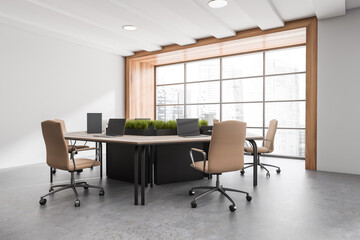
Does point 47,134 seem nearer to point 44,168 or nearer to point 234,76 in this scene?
point 44,168

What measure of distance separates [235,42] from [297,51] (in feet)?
6.17

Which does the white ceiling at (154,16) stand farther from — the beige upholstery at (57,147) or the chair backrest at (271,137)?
the beige upholstery at (57,147)

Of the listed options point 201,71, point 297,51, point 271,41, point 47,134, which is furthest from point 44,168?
point 297,51

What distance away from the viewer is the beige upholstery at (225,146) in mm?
3074

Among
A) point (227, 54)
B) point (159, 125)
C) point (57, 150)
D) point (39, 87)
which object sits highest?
point (227, 54)

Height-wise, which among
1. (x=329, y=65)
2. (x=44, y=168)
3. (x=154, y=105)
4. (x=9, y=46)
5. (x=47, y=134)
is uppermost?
(x=9, y=46)

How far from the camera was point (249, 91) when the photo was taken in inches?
313

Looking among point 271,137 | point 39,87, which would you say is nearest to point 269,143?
point 271,137

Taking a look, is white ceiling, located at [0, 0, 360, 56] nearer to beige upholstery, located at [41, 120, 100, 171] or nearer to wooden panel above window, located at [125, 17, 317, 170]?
wooden panel above window, located at [125, 17, 317, 170]

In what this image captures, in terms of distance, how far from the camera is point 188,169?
462 centimetres

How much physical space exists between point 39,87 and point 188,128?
4564mm

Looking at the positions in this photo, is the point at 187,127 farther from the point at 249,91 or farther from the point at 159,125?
the point at 249,91

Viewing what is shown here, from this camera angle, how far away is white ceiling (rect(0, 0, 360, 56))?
488 centimetres

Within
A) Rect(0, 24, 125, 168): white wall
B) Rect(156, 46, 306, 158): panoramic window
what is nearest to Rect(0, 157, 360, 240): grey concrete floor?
Rect(0, 24, 125, 168): white wall
